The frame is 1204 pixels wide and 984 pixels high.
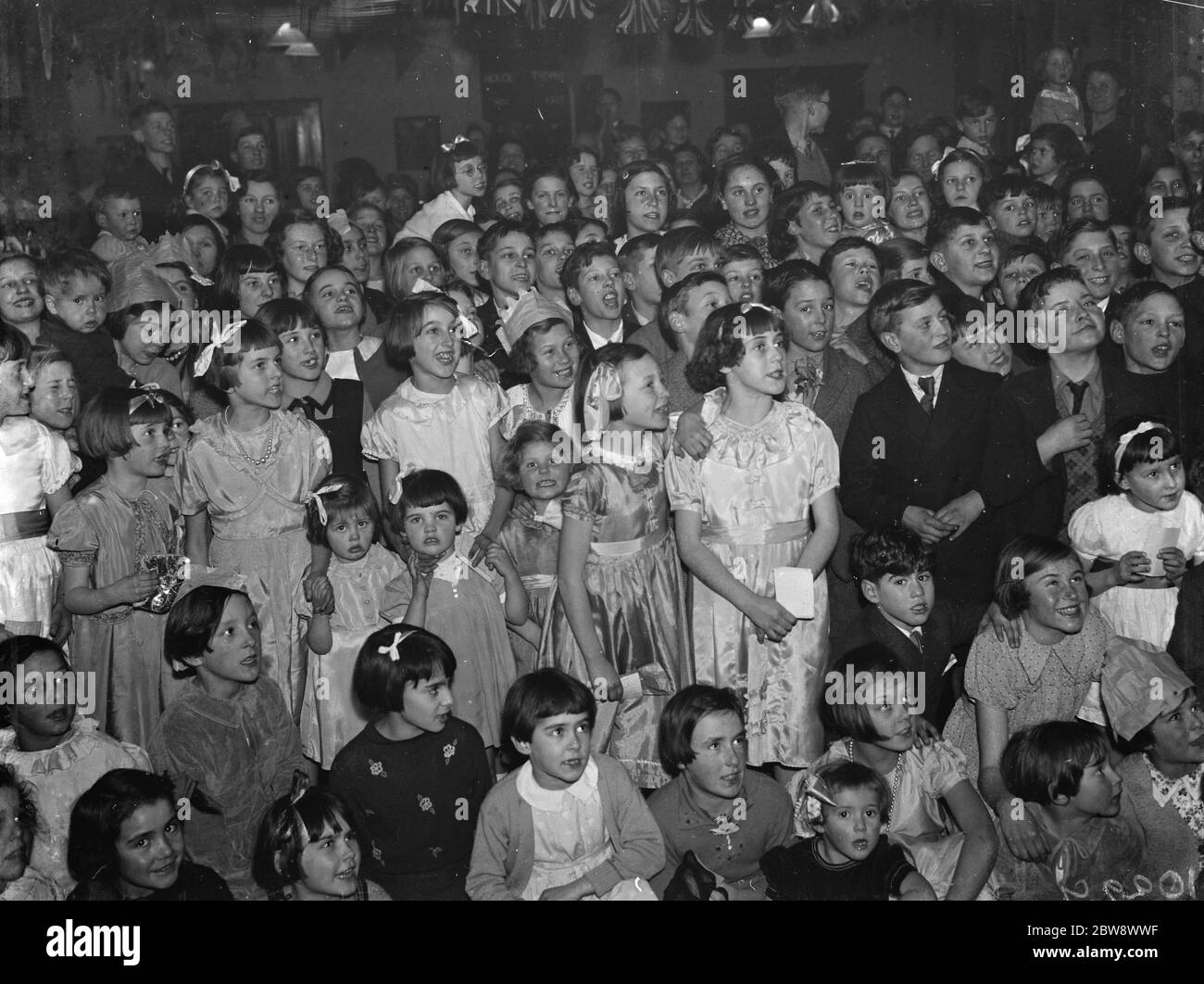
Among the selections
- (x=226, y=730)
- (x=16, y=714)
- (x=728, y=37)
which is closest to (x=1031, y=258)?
(x=728, y=37)

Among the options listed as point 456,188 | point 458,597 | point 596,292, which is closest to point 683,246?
point 596,292

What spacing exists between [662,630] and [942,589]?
0.78 metres

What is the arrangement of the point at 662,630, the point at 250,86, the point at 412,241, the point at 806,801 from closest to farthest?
the point at 806,801 → the point at 662,630 → the point at 412,241 → the point at 250,86

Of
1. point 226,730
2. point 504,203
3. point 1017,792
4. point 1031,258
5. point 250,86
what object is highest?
point 250,86

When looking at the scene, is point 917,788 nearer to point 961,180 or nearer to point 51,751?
point 51,751

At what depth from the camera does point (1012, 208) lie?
4.55 m

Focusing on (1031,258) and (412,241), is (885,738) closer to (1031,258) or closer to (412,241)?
(1031,258)

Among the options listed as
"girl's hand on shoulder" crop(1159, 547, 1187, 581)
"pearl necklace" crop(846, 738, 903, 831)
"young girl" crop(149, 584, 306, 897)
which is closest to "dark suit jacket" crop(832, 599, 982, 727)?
"pearl necklace" crop(846, 738, 903, 831)

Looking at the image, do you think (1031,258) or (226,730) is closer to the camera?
(226,730)

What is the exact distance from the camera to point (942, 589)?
3.56 m

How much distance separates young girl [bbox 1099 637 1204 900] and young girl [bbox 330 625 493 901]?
4.97ft

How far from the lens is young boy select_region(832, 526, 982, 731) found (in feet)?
10.6

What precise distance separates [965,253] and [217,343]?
2233mm

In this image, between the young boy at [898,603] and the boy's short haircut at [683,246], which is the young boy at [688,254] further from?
the young boy at [898,603]
